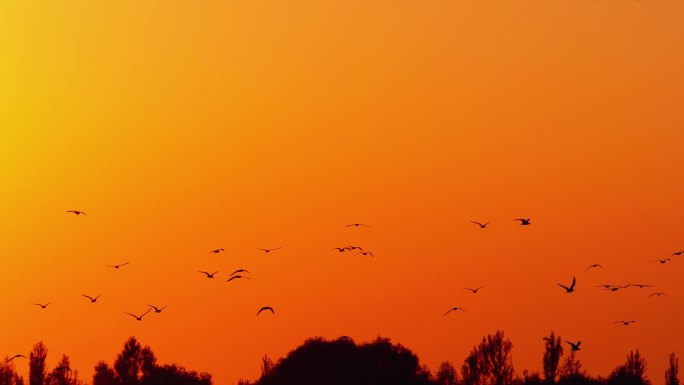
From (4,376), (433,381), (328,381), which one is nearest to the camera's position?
(328,381)

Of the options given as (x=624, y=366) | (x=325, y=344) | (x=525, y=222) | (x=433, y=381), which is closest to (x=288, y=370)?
(x=325, y=344)

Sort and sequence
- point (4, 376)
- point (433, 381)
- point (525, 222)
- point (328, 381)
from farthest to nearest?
1. point (4, 376)
2. point (433, 381)
3. point (328, 381)
4. point (525, 222)

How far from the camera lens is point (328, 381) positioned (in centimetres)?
17312

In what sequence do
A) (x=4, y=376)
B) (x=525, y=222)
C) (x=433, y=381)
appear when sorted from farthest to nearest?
(x=4, y=376), (x=433, y=381), (x=525, y=222)

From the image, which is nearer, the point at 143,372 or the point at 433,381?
the point at 433,381

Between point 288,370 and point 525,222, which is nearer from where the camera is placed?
point 525,222

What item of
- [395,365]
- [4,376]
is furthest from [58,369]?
[395,365]

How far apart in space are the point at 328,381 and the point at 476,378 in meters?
29.1

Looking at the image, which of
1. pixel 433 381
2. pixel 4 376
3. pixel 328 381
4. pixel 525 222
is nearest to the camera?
pixel 525 222

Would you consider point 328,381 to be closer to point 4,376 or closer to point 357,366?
point 357,366

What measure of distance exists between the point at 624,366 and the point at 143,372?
6242cm

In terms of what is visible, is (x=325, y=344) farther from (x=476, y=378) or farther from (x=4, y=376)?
(x=4, y=376)

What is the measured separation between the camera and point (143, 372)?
7820 inches

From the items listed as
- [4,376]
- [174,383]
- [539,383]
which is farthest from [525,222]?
[4,376]
